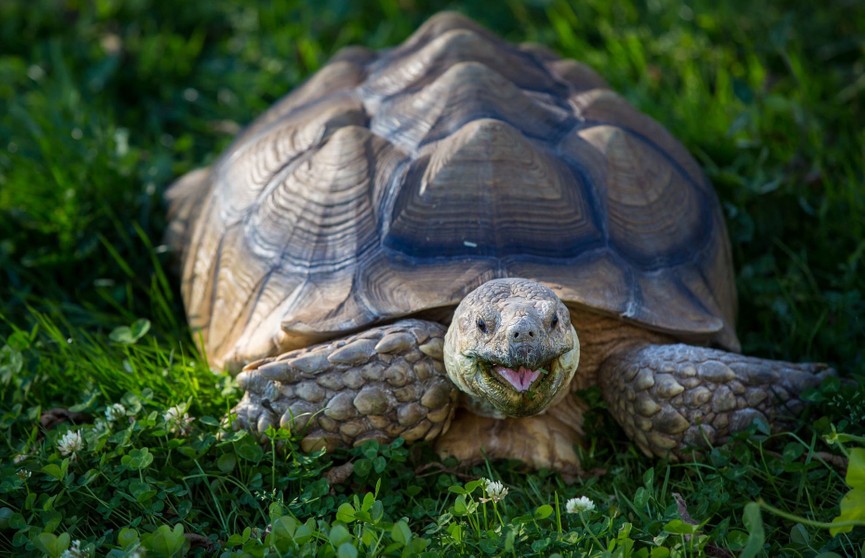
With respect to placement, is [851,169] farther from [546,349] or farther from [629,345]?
[546,349]

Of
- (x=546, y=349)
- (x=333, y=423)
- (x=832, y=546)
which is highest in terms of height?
(x=546, y=349)

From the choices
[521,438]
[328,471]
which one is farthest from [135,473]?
[521,438]

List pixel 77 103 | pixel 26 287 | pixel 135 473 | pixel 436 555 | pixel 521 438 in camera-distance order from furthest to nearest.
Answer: pixel 77 103 → pixel 26 287 → pixel 521 438 → pixel 135 473 → pixel 436 555

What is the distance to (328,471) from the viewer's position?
123 inches

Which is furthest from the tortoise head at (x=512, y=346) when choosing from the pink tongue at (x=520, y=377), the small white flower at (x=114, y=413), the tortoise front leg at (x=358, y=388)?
the small white flower at (x=114, y=413)

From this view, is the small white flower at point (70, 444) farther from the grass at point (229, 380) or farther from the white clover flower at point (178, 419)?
the white clover flower at point (178, 419)

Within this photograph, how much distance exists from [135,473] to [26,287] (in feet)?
4.98

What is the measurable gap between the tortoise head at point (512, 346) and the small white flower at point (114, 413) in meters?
1.15

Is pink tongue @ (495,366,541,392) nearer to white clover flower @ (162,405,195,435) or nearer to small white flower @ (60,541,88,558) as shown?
white clover flower @ (162,405,195,435)

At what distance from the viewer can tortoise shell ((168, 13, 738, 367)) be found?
3.19 m

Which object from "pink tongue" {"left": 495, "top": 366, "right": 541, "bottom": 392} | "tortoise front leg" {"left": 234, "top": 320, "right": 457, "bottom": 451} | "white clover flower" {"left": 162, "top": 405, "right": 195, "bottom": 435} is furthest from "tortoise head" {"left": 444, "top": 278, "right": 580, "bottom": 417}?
"white clover flower" {"left": 162, "top": 405, "right": 195, "bottom": 435}

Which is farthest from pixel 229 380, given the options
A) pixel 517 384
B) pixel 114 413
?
pixel 517 384

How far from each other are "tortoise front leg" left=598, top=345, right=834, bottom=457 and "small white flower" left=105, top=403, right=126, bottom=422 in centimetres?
172

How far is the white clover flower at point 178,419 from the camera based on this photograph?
314cm
